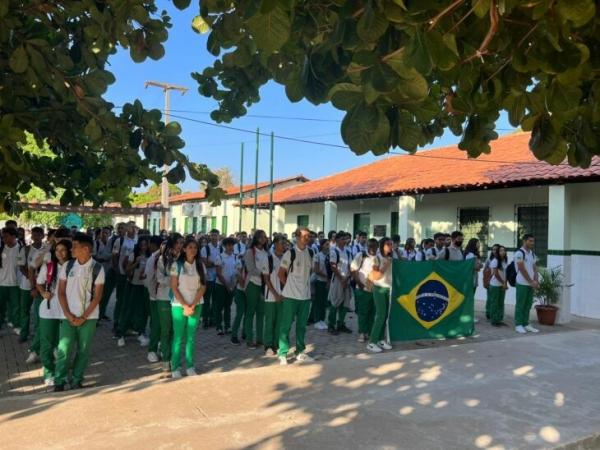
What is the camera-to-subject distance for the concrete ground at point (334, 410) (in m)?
4.12

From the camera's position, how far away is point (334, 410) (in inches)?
189

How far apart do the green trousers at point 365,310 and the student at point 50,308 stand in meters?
4.52

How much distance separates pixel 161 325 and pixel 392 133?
16.6ft

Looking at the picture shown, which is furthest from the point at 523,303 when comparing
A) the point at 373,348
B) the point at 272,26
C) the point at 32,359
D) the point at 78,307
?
the point at 272,26

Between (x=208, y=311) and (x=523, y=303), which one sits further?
(x=208, y=311)

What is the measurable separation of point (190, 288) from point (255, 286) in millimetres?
1825

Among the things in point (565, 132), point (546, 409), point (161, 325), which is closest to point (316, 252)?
point (161, 325)

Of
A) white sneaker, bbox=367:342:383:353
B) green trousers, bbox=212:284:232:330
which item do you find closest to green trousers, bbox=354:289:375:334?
white sneaker, bbox=367:342:383:353

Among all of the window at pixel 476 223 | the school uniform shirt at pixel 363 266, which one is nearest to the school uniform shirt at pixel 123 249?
the school uniform shirt at pixel 363 266

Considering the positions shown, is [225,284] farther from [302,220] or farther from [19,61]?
[302,220]

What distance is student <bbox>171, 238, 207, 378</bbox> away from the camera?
6.09m

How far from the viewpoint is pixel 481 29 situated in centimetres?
248

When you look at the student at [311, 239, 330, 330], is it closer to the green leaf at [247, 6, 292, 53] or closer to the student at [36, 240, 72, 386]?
the student at [36, 240, 72, 386]

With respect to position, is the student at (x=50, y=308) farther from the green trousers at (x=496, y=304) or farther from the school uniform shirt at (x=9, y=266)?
the green trousers at (x=496, y=304)
